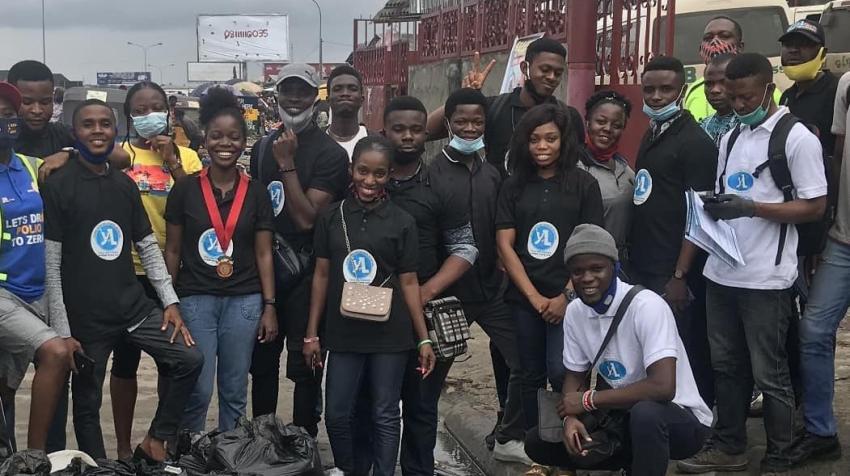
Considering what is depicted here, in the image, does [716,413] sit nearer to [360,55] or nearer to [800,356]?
[800,356]

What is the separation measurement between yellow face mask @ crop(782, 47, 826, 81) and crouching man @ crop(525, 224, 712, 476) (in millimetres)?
1612

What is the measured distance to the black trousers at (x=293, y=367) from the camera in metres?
4.89

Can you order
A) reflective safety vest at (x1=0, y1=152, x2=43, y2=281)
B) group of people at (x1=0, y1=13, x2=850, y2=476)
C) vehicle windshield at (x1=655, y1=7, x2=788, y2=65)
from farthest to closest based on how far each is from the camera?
vehicle windshield at (x1=655, y1=7, x2=788, y2=65) → group of people at (x1=0, y1=13, x2=850, y2=476) → reflective safety vest at (x1=0, y1=152, x2=43, y2=281)

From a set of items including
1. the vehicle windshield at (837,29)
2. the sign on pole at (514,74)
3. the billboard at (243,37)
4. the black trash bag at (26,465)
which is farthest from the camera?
the billboard at (243,37)

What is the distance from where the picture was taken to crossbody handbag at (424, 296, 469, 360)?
4582 millimetres

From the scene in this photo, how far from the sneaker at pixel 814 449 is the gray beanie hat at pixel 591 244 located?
1415mm

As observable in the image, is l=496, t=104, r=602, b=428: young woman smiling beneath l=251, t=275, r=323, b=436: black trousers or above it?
above

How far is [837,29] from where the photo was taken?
1082 centimetres

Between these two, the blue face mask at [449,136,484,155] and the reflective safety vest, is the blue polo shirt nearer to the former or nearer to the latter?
the reflective safety vest

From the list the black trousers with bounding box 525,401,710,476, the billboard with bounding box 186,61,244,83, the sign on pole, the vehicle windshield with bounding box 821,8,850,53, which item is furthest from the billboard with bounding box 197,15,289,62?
the black trousers with bounding box 525,401,710,476

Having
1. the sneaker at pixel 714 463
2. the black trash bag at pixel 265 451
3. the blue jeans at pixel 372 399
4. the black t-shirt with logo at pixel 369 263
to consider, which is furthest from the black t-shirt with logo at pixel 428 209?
the sneaker at pixel 714 463

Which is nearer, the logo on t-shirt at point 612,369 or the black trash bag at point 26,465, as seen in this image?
the black trash bag at point 26,465

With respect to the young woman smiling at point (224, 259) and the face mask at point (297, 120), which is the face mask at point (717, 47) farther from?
the young woman smiling at point (224, 259)

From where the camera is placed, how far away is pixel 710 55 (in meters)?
6.04
